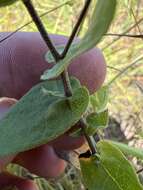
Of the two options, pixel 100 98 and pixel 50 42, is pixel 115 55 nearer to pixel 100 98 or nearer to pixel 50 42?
pixel 100 98

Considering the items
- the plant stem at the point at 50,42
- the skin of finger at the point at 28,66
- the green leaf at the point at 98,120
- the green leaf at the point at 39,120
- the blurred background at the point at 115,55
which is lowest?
the blurred background at the point at 115,55

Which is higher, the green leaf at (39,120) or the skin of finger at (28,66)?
the green leaf at (39,120)

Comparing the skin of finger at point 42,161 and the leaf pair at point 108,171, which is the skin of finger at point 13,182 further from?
the leaf pair at point 108,171

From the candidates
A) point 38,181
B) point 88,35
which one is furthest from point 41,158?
point 88,35

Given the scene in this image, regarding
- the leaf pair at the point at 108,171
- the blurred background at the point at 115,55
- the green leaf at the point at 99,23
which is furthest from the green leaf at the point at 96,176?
the blurred background at the point at 115,55

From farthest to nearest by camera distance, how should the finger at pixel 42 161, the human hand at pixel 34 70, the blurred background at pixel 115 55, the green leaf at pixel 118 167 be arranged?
the blurred background at pixel 115 55, the finger at pixel 42 161, the human hand at pixel 34 70, the green leaf at pixel 118 167

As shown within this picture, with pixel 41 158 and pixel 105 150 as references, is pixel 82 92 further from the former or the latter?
pixel 41 158
